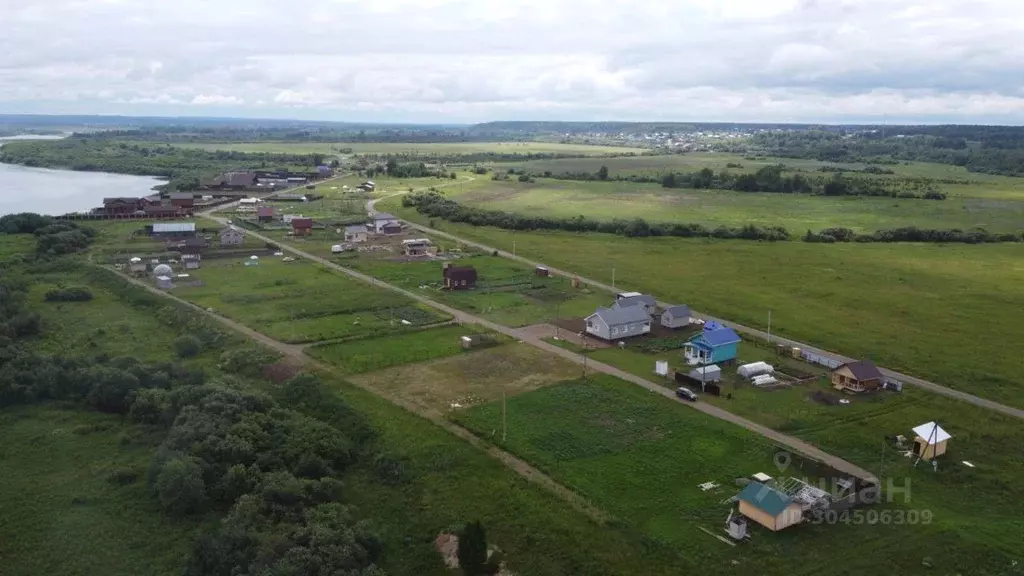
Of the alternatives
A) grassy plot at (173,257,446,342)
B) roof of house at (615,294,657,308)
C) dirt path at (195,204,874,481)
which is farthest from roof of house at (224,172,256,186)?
roof of house at (615,294,657,308)

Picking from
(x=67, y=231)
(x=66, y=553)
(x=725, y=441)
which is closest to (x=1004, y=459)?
(x=725, y=441)

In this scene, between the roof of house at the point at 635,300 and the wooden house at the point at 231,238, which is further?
the wooden house at the point at 231,238

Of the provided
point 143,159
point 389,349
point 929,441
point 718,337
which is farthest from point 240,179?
point 929,441

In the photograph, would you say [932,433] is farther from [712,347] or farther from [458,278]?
[458,278]

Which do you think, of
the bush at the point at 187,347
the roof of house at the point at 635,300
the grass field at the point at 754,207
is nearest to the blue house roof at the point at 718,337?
the roof of house at the point at 635,300

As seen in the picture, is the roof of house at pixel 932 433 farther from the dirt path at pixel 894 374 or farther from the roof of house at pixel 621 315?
the roof of house at pixel 621 315

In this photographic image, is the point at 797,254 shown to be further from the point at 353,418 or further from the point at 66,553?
the point at 66,553
